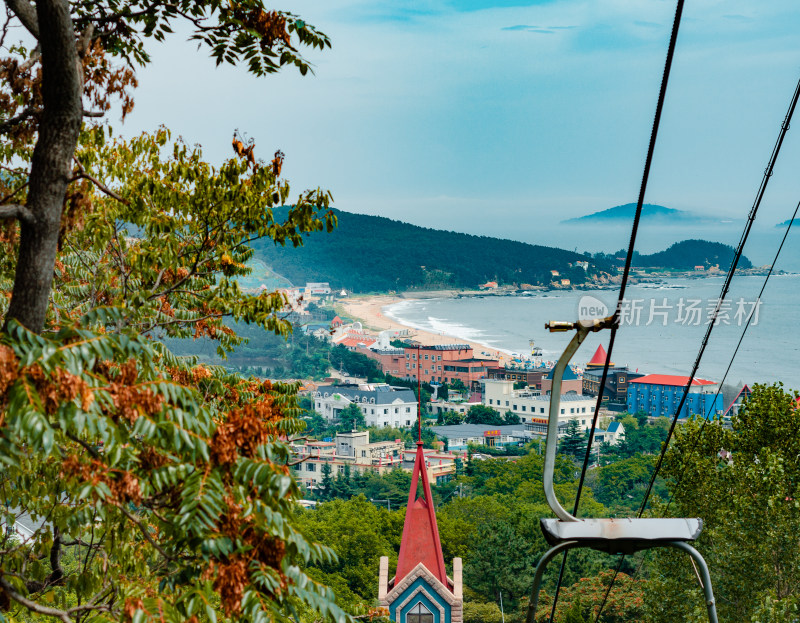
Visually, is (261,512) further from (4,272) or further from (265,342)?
(265,342)

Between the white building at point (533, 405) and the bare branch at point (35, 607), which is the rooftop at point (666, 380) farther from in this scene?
the bare branch at point (35, 607)

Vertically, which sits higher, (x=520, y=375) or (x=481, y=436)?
(x=520, y=375)

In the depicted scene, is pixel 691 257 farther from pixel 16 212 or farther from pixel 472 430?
pixel 16 212

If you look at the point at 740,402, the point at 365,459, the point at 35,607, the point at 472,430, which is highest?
the point at 35,607

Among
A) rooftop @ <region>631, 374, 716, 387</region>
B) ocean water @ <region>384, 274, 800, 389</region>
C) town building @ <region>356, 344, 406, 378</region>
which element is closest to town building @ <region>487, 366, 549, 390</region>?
ocean water @ <region>384, 274, 800, 389</region>

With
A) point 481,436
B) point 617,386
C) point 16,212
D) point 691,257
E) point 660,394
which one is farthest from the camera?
point 691,257

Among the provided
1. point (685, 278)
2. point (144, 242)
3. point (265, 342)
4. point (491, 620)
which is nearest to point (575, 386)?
point (685, 278)

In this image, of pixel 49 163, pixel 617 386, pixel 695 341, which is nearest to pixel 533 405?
pixel 617 386
